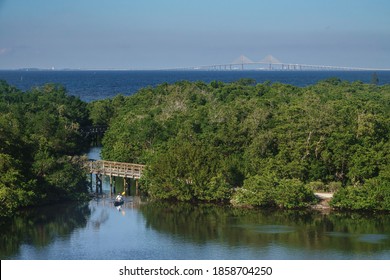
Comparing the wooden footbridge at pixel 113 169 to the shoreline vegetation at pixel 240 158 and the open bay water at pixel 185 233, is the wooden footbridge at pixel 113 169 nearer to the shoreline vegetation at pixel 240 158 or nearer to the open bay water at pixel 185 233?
the shoreline vegetation at pixel 240 158

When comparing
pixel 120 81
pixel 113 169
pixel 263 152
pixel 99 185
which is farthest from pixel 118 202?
pixel 120 81

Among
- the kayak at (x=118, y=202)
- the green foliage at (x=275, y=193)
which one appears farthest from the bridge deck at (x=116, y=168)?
the green foliage at (x=275, y=193)

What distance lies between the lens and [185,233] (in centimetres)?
2039

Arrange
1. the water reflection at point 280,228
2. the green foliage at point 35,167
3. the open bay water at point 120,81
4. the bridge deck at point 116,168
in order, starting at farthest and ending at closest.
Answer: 1. the open bay water at point 120,81
2. the bridge deck at point 116,168
3. the green foliage at point 35,167
4. the water reflection at point 280,228

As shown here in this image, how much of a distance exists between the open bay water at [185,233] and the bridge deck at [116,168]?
1807mm

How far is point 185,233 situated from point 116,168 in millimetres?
6534

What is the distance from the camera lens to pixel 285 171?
23594 millimetres

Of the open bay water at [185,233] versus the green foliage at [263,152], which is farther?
the green foliage at [263,152]

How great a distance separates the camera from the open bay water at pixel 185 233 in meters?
18.2

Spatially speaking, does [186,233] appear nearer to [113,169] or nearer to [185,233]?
[185,233]

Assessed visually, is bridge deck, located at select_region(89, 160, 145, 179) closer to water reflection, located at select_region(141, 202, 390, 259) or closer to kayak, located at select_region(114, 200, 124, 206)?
kayak, located at select_region(114, 200, 124, 206)

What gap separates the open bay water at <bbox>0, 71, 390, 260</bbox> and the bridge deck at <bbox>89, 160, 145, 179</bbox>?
5.93 feet

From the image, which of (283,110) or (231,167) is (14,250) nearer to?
(231,167)
